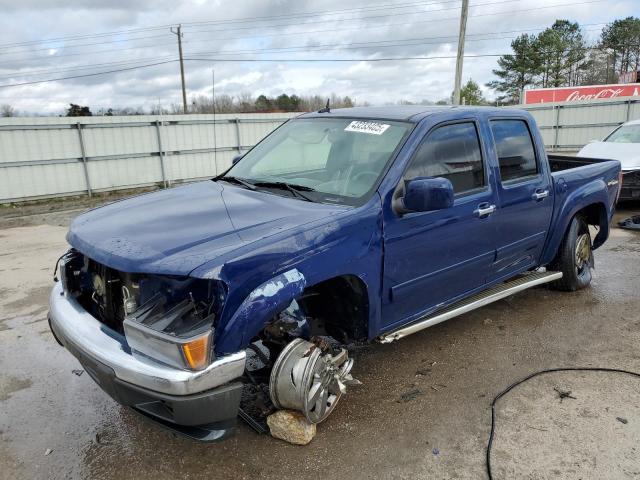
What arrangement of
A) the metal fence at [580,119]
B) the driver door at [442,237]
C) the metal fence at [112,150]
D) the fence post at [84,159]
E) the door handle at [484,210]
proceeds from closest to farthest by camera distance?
the driver door at [442,237], the door handle at [484,210], the metal fence at [112,150], the fence post at [84,159], the metal fence at [580,119]

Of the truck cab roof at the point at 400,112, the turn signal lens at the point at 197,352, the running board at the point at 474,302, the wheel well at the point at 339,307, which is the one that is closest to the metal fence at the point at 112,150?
the truck cab roof at the point at 400,112

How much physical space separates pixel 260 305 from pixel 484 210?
2.07 m

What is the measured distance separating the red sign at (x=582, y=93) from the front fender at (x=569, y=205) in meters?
26.0

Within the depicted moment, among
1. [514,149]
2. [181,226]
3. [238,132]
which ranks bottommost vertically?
[238,132]

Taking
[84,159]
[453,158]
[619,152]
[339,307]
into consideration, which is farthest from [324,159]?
[84,159]

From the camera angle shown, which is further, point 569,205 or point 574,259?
point 574,259

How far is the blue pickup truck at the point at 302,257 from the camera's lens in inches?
93.8

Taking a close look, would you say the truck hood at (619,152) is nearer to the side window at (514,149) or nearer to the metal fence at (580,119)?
the side window at (514,149)

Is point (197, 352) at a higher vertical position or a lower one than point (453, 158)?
lower

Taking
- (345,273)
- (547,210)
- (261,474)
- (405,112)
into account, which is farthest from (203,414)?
(547,210)

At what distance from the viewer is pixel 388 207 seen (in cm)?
313

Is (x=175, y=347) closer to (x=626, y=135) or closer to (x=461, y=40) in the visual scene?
(x=626, y=135)

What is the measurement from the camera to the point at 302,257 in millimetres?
2637

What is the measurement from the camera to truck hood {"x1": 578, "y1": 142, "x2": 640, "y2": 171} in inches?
360
